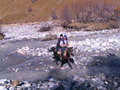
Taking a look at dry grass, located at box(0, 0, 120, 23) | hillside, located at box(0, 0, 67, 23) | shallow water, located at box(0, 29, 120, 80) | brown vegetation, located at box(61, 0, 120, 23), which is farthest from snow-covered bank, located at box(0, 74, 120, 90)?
hillside, located at box(0, 0, 67, 23)

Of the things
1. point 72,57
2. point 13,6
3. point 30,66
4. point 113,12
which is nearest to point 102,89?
point 72,57

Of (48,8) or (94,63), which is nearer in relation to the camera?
(94,63)

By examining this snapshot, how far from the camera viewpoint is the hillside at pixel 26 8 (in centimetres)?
5616

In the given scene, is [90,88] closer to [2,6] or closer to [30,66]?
[30,66]

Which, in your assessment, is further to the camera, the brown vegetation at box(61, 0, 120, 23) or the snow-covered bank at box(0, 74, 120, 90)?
the brown vegetation at box(61, 0, 120, 23)

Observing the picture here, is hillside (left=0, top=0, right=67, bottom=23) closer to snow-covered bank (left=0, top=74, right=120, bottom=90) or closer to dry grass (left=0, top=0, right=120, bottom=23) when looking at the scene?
dry grass (left=0, top=0, right=120, bottom=23)

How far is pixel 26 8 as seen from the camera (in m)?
66.6

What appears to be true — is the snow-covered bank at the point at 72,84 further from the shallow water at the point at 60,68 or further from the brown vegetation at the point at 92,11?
the brown vegetation at the point at 92,11

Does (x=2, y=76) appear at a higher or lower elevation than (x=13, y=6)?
lower

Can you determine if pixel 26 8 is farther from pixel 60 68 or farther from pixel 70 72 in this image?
pixel 70 72

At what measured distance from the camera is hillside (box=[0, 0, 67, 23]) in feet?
184

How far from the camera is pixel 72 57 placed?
36.4ft

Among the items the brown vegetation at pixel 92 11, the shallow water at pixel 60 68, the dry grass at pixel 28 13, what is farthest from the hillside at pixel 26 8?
the shallow water at pixel 60 68

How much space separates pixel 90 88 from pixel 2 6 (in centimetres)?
7627
